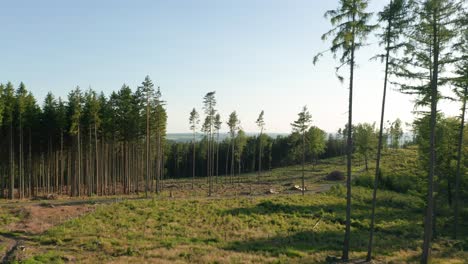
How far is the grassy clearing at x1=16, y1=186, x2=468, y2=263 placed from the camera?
65.4ft

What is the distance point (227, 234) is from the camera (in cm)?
2653

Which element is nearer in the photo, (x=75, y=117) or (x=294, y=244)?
(x=294, y=244)

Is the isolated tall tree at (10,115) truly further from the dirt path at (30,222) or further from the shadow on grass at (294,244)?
the shadow on grass at (294,244)

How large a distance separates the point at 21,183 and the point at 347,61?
43219 mm

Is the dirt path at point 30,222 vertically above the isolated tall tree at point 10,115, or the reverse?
the isolated tall tree at point 10,115

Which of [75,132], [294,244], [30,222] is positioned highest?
[75,132]

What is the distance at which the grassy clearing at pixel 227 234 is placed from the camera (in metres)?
19.9

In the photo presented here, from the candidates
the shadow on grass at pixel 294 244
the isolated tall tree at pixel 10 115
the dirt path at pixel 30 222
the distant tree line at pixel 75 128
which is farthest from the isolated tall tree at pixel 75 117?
the shadow on grass at pixel 294 244

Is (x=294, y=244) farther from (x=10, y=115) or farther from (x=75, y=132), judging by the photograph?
(x=10, y=115)

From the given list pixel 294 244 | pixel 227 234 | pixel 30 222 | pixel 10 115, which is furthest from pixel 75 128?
pixel 294 244

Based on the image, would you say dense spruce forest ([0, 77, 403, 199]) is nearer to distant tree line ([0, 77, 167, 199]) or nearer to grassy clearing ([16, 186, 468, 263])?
distant tree line ([0, 77, 167, 199])

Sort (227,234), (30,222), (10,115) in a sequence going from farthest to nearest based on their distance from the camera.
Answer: (10,115) < (30,222) < (227,234)

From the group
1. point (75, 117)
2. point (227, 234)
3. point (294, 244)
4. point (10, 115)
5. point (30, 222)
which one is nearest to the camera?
point (294, 244)

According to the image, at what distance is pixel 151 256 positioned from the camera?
1934cm
